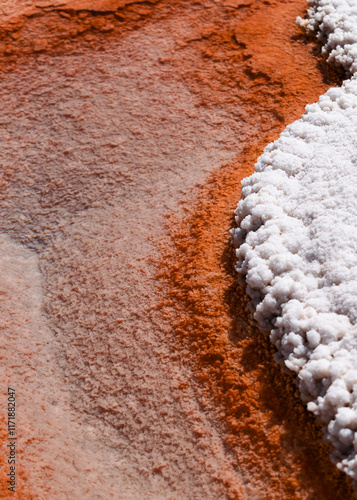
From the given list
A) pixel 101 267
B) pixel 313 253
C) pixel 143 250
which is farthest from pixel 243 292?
pixel 101 267

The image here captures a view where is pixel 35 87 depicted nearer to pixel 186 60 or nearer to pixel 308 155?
pixel 186 60

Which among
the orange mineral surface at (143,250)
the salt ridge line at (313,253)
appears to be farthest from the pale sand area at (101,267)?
the salt ridge line at (313,253)

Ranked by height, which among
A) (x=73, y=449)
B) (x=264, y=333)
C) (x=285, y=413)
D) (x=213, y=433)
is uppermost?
(x=264, y=333)

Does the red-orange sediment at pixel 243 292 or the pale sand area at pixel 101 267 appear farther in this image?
the pale sand area at pixel 101 267

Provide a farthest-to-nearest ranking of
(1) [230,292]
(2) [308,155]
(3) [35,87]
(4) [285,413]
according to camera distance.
Result: 1. (3) [35,87]
2. (2) [308,155]
3. (1) [230,292]
4. (4) [285,413]

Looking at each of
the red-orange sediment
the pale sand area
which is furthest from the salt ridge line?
the pale sand area

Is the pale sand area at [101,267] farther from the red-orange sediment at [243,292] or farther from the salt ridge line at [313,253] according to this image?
the salt ridge line at [313,253]

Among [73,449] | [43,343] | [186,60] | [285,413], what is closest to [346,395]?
[285,413]

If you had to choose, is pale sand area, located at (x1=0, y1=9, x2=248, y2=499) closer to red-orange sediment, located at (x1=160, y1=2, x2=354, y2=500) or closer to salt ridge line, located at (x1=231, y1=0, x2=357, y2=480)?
A: red-orange sediment, located at (x1=160, y1=2, x2=354, y2=500)
